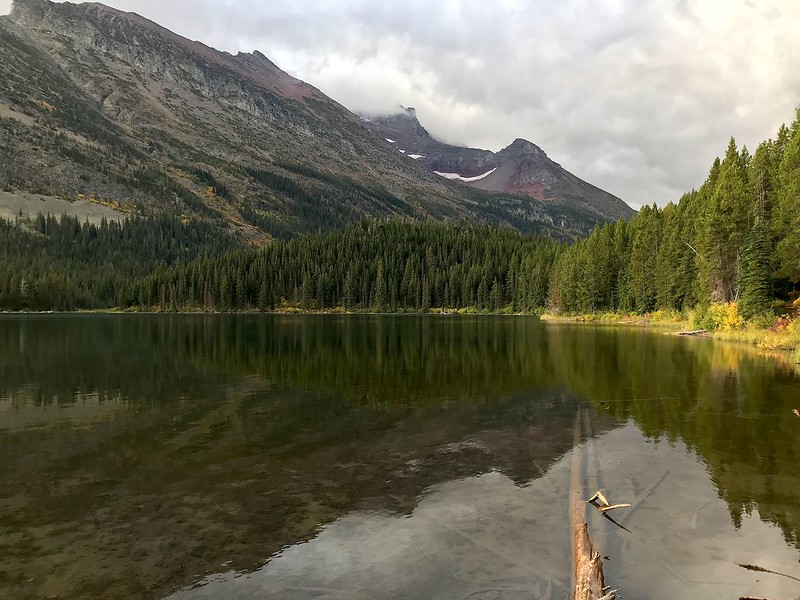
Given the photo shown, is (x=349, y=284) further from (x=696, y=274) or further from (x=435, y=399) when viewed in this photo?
(x=435, y=399)

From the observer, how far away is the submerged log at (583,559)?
7434 millimetres

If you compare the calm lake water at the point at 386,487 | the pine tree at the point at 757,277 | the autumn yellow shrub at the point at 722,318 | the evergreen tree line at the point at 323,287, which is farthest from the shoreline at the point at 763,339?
the evergreen tree line at the point at 323,287

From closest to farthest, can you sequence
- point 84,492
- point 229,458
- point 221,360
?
point 84,492, point 229,458, point 221,360

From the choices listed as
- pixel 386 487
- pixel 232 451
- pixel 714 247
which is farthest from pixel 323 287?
pixel 386 487

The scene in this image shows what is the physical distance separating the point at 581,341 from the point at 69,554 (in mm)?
53220

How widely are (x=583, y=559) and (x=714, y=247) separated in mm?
68824

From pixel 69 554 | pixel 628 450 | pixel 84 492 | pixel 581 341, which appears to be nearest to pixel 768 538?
pixel 628 450

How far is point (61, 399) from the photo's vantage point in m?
24.0

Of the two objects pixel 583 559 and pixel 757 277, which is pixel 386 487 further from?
pixel 757 277

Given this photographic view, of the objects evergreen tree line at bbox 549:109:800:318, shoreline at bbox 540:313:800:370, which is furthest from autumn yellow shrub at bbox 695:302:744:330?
evergreen tree line at bbox 549:109:800:318

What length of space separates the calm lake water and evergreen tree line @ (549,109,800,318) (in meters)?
28.7

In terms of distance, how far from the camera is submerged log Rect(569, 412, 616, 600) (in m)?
7.43

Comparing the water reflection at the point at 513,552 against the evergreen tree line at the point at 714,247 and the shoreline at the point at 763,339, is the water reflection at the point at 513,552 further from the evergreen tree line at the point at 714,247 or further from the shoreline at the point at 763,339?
the evergreen tree line at the point at 714,247

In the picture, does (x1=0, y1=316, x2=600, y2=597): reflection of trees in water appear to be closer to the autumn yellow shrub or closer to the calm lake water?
the calm lake water
